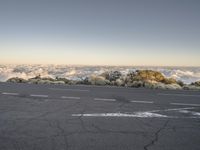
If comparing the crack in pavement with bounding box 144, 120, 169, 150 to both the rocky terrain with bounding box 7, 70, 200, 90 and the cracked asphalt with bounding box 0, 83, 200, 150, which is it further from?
the rocky terrain with bounding box 7, 70, 200, 90

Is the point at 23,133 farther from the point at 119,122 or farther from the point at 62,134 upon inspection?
the point at 119,122

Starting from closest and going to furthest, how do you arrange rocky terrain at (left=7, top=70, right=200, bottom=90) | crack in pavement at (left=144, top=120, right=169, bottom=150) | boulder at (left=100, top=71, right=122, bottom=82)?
crack in pavement at (left=144, top=120, right=169, bottom=150) → rocky terrain at (left=7, top=70, right=200, bottom=90) → boulder at (left=100, top=71, right=122, bottom=82)

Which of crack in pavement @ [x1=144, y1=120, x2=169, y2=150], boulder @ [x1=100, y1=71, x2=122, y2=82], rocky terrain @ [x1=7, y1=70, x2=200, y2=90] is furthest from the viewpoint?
boulder @ [x1=100, y1=71, x2=122, y2=82]

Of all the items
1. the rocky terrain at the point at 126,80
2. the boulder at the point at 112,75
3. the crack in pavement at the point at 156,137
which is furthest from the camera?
the boulder at the point at 112,75

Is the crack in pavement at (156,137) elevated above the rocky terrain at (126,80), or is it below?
above

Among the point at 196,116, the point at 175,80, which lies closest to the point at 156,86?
the point at 175,80

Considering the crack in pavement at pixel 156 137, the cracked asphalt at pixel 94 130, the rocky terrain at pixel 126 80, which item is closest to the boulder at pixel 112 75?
the rocky terrain at pixel 126 80

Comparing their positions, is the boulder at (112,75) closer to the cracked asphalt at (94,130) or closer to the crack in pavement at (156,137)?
the cracked asphalt at (94,130)

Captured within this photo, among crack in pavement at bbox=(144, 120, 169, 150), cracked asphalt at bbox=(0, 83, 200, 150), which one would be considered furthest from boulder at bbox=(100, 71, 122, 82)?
crack in pavement at bbox=(144, 120, 169, 150)

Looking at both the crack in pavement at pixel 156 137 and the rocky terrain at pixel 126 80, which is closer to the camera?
the crack in pavement at pixel 156 137

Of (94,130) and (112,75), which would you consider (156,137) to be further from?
(112,75)

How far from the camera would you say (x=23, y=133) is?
586cm

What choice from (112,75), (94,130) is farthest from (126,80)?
(94,130)

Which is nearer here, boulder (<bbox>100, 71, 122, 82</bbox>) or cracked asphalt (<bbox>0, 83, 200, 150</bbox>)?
cracked asphalt (<bbox>0, 83, 200, 150</bbox>)
